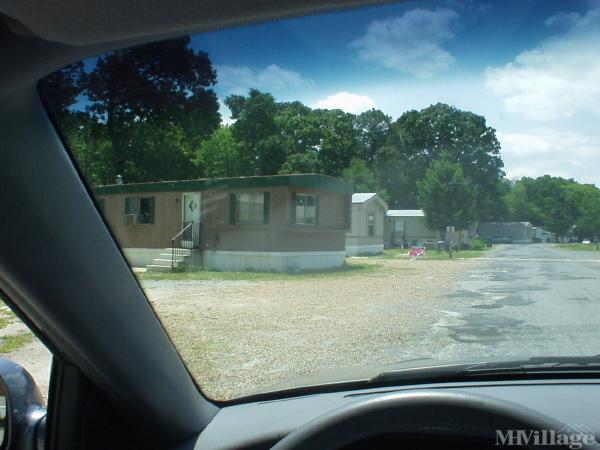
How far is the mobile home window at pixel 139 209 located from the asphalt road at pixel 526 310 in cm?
173

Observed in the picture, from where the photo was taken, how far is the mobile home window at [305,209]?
12.2ft

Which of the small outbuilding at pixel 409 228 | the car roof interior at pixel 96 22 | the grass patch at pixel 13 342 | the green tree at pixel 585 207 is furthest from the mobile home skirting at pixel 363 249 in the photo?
the car roof interior at pixel 96 22

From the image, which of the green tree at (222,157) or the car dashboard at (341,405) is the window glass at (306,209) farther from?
the car dashboard at (341,405)

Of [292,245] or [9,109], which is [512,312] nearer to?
[292,245]

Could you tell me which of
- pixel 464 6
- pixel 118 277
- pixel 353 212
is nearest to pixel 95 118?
pixel 118 277

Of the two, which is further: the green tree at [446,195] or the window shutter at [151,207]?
the green tree at [446,195]

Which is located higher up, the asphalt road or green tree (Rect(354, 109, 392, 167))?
green tree (Rect(354, 109, 392, 167))

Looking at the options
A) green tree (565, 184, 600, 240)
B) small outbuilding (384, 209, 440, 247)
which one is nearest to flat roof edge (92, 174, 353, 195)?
small outbuilding (384, 209, 440, 247)

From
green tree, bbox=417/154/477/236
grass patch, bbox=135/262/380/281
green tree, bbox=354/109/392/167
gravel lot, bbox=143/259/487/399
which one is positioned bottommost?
gravel lot, bbox=143/259/487/399

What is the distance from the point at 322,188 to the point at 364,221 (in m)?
1.37

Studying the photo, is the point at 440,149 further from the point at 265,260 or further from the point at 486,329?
the point at 265,260

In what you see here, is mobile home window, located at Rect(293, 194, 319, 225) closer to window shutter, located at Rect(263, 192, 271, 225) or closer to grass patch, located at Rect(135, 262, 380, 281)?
window shutter, located at Rect(263, 192, 271, 225)

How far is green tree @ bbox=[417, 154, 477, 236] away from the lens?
12.1 ft

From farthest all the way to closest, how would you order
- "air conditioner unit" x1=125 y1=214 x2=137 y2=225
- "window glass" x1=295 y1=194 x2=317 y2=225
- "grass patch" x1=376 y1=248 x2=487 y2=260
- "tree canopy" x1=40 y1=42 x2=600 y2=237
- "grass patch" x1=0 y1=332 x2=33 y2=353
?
"grass patch" x1=376 y1=248 x2=487 y2=260 → "window glass" x1=295 y1=194 x2=317 y2=225 → "grass patch" x1=0 y1=332 x2=33 y2=353 → "air conditioner unit" x1=125 y1=214 x2=137 y2=225 → "tree canopy" x1=40 y1=42 x2=600 y2=237
